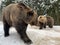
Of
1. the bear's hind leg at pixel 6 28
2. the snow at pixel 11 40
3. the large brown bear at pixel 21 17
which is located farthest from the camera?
the bear's hind leg at pixel 6 28

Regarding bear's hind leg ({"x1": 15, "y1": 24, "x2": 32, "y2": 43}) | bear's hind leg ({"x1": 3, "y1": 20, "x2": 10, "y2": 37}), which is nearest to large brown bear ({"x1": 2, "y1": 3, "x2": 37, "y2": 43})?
bear's hind leg ({"x1": 15, "y1": 24, "x2": 32, "y2": 43})

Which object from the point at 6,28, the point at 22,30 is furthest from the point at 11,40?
the point at 22,30

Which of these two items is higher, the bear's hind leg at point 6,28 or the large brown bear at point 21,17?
the large brown bear at point 21,17

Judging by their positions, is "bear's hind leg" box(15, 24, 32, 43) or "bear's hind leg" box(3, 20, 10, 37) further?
"bear's hind leg" box(3, 20, 10, 37)

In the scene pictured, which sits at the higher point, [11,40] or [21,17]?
[21,17]

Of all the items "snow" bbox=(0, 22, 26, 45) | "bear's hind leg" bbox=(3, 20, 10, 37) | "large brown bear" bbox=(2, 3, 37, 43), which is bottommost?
"snow" bbox=(0, 22, 26, 45)

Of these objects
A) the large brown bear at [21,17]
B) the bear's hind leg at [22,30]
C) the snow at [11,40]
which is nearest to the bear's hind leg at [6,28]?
the snow at [11,40]

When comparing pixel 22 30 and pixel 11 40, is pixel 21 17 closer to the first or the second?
pixel 22 30

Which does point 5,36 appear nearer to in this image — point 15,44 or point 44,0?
point 15,44

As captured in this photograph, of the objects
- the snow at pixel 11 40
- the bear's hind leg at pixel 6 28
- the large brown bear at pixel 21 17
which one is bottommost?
the snow at pixel 11 40

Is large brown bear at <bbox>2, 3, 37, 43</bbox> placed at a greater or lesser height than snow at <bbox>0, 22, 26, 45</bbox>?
greater

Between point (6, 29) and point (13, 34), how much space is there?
0.77ft

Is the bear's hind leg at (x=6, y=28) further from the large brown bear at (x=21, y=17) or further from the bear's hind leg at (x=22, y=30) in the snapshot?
the bear's hind leg at (x=22, y=30)

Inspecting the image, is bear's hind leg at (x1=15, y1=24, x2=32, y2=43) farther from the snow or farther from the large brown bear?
the snow
